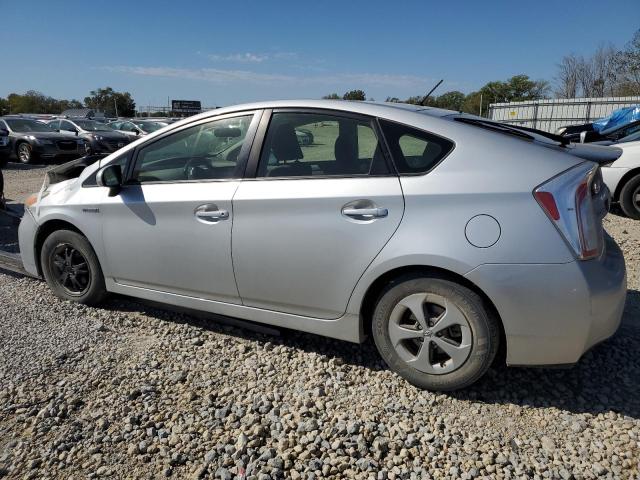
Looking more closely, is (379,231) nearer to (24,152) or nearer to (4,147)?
(4,147)

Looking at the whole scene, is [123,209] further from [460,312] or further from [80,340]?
[460,312]

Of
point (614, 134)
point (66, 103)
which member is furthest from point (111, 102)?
point (614, 134)

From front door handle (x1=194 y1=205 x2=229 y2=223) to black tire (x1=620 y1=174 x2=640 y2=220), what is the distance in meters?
6.31

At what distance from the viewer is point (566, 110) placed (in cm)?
2470

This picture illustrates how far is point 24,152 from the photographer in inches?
628

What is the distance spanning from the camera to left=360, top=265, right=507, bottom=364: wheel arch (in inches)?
100

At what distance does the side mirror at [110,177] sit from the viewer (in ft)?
11.4

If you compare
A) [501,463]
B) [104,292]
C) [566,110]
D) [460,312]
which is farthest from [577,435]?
[566,110]

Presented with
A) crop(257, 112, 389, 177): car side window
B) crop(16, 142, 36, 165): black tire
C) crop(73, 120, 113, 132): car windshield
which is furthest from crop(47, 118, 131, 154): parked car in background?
crop(257, 112, 389, 177): car side window

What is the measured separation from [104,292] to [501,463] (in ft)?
10.3

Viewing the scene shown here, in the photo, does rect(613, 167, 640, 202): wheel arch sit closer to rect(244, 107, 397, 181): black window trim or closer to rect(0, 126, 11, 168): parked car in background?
rect(244, 107, 397, 181): black window trim

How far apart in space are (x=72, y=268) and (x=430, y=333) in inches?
115

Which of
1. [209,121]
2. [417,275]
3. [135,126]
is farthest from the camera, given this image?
[135,126]

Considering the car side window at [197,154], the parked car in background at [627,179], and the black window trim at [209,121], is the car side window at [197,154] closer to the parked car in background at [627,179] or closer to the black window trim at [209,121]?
the black window trim at [209,121]
